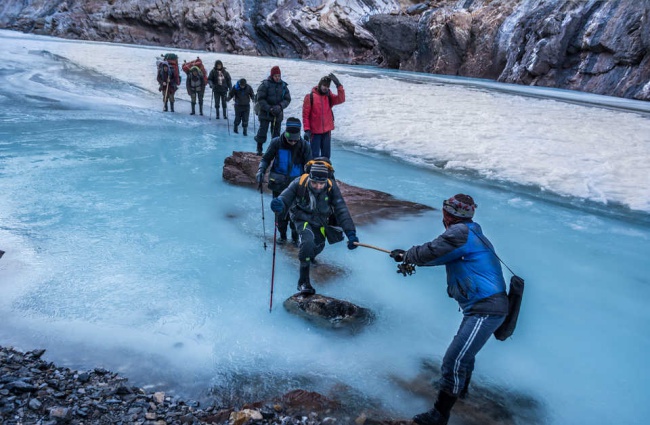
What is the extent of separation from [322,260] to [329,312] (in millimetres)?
1470

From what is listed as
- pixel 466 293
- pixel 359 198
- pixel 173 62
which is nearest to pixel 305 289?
pixel 466 293

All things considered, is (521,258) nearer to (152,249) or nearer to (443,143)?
(152,249)

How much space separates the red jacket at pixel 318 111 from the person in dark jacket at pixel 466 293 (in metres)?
4.98

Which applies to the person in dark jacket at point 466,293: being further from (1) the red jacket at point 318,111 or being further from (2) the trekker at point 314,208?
(1) the red jacket at point 318,111

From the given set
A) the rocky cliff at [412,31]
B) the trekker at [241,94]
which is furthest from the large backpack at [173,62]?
the rocky cliff at [412,31]

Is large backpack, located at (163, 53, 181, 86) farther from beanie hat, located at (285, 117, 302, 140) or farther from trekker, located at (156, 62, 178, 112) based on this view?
beanie hat, located at (285, 117, 302, 140)

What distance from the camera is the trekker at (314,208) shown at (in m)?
4.70

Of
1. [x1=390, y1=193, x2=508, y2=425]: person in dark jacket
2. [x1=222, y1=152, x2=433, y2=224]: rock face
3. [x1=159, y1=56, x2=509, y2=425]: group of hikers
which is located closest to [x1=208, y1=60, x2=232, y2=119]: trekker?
[x1=222, y1=152, x2=433, y2=224]: rock face

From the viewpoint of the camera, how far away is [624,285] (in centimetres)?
590

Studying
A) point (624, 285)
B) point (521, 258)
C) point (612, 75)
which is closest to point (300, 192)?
point (521, 258)

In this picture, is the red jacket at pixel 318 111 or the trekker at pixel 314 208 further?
the red jacket at pixel 318 111

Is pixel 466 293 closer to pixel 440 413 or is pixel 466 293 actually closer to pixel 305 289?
pixel 440 413

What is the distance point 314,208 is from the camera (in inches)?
188

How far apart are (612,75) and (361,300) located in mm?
22107
